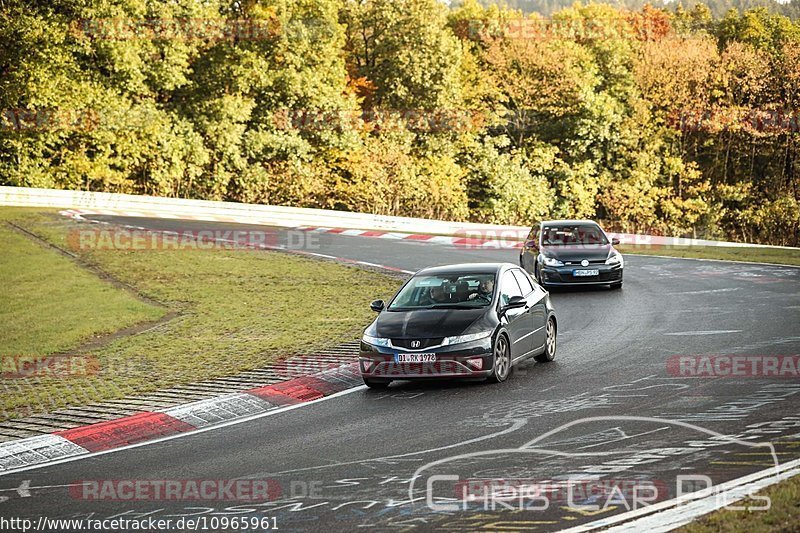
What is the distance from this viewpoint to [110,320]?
17656 millimetres

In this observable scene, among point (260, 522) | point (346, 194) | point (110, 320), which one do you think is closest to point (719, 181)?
point (346, 194)

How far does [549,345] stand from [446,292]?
1.67 m

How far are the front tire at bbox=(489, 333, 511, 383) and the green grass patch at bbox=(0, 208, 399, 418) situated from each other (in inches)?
131

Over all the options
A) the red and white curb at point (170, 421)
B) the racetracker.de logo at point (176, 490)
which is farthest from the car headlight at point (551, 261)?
the racetracker.de logo at point (176, 490)

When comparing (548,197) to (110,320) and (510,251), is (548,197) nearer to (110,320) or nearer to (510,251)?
(510,251)

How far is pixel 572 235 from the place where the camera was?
22.8 meters

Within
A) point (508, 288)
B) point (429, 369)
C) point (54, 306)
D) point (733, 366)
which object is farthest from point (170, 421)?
point (54, 306)

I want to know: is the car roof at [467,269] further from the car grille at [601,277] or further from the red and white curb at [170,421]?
the car grille at [601,277]

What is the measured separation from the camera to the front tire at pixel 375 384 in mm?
12164

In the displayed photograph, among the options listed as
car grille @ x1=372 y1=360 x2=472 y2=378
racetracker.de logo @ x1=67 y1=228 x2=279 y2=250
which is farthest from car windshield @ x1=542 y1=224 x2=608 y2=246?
car grille @ x1=372 y1=360 x2=472 y2=378

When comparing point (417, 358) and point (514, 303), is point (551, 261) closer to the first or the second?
point (514, 303)

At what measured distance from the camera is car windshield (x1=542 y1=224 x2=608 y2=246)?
2264 cm

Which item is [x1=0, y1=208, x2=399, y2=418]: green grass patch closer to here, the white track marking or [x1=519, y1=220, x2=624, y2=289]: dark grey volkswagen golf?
the white track marking

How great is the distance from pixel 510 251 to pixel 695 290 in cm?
1020
